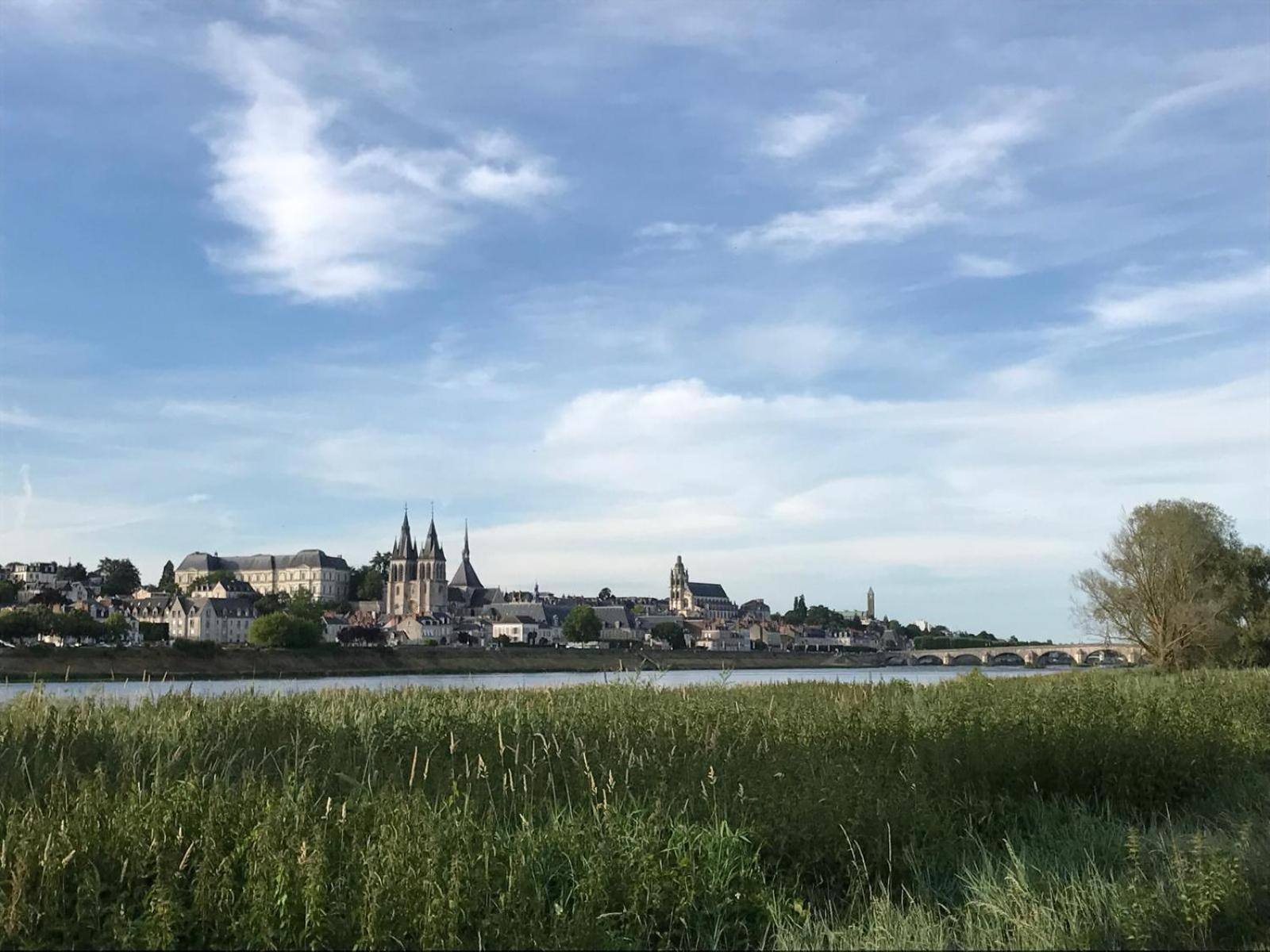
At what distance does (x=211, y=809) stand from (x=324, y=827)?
0.77m

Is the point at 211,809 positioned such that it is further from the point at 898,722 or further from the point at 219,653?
the point at 219,653

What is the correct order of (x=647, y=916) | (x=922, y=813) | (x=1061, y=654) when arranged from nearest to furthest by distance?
(x=647, y=916) < (x=922, y=813) < (x=1061, y=654)

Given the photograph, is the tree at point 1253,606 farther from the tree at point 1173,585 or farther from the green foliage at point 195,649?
the green foliage at point 195,649

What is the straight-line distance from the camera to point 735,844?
800 centimetres

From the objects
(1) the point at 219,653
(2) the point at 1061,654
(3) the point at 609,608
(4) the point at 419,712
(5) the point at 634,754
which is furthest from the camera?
(3) the point at 609,608

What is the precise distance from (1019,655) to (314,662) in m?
94.1

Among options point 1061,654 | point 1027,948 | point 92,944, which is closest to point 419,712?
point 92,944

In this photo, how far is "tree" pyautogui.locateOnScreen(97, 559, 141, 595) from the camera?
18362cm

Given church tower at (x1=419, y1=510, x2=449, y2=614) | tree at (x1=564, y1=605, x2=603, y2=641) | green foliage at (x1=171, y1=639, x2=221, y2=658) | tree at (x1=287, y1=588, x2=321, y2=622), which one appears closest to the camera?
green foliage at (x1=171, y1=639, x2=221, y2=658)

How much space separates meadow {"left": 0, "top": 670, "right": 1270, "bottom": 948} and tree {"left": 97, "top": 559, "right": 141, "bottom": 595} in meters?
188

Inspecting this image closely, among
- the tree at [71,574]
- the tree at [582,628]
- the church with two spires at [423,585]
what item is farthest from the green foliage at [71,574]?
the tree at [582,628]

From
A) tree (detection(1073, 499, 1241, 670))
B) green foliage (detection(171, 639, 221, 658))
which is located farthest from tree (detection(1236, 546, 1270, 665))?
green foliage (detection(171, 639, 221, 658))

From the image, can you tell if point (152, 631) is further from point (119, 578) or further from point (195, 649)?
point (119, 578)

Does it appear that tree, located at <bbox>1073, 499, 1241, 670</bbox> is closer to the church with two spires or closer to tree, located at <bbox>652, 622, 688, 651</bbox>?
tree, located at <bbox>652, 622, 688, 651</bbox>
